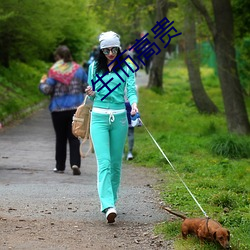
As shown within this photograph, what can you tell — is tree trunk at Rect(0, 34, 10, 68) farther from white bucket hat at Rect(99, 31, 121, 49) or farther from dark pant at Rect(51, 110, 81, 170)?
white bucket hat at Rect(99, 31, 121, 49)

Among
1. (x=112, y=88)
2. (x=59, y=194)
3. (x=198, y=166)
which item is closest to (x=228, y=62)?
(x=198, y=166)

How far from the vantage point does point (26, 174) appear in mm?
11109

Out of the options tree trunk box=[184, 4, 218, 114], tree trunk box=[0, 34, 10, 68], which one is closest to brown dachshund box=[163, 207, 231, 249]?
tree trunk box=[0, 34, 10, 68]

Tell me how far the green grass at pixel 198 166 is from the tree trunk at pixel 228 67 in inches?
34.2

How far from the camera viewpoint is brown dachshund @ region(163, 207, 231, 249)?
19.4 ft

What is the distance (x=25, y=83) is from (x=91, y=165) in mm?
13483

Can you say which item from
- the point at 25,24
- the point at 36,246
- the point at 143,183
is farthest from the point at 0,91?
the point at 36,246

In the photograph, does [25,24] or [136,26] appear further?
[136,26]

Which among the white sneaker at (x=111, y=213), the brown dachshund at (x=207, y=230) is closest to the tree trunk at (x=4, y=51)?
the white sneaker at (x=111, y=213)

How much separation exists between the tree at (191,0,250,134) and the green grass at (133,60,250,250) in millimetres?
874

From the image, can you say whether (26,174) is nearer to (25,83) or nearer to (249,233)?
(249,233)

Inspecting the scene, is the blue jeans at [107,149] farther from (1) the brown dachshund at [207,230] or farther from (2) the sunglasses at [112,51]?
(1) the brown dachshund at [207,230]

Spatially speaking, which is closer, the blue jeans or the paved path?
the blue jeans

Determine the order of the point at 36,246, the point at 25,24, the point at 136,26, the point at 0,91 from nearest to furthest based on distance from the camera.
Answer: the point at 36,246
the point at 25,24
the point at 0,91
the point at 136,26
